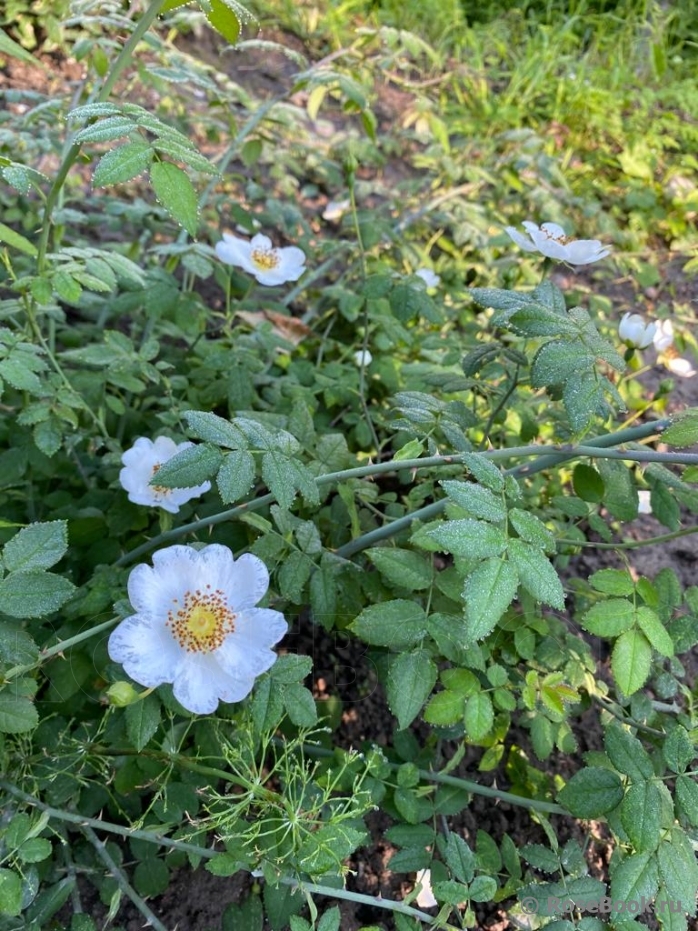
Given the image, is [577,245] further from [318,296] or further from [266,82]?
[266,82]

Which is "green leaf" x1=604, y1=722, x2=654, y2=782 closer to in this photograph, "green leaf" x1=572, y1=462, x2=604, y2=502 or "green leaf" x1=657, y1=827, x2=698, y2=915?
"green leaf" x1=657, y1=827, x2=698, y2=915

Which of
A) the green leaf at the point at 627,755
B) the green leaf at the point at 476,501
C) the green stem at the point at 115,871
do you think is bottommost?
the green stem at the point at 115,871

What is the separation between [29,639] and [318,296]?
4.90 ft

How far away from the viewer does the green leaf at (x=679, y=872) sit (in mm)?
867

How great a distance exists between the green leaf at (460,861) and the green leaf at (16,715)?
22.3 inches

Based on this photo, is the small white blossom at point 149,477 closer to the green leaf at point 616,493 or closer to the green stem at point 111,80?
the green stem at point 111,80

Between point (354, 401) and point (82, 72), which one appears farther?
point (82, 72)

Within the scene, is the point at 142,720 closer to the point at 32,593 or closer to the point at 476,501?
the point at 32,593

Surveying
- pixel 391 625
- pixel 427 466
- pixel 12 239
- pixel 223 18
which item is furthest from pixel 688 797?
pixel 12 239

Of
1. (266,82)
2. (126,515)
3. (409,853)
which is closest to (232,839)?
(409,853)

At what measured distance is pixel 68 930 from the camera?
3.64ft

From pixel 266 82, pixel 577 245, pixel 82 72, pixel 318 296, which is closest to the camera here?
pixel 577 245

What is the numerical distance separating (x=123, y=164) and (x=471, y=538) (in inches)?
23.6

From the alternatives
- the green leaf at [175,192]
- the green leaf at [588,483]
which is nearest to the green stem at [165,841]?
the green leaf at [588,483]
